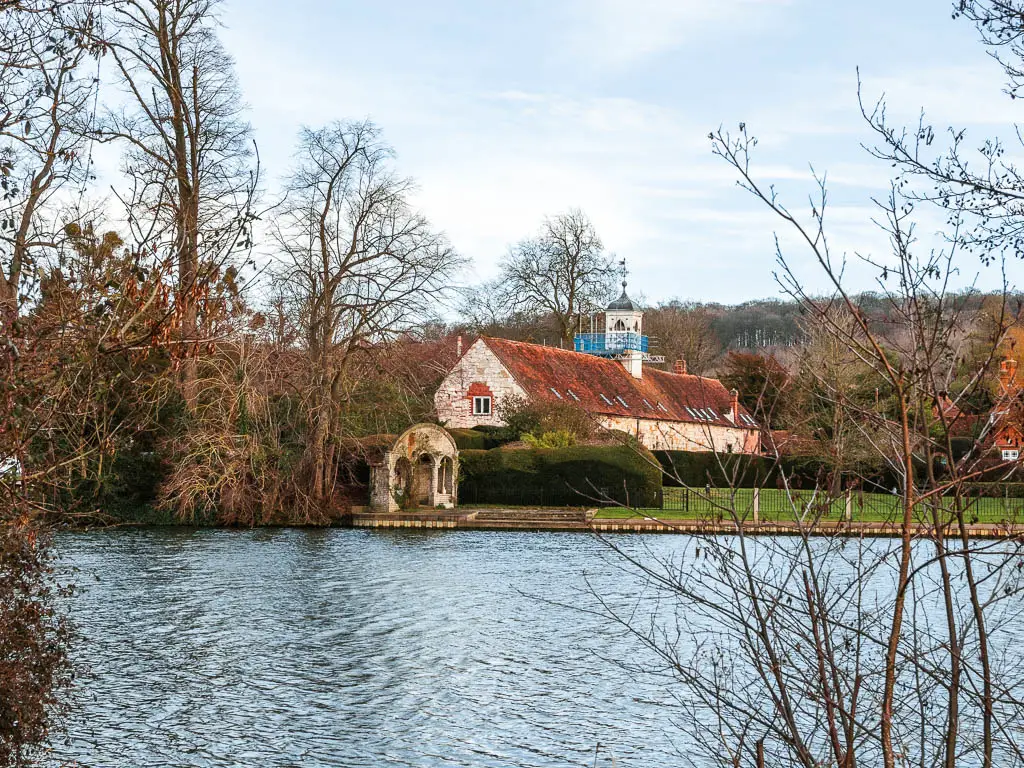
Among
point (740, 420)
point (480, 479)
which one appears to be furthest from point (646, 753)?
point (740, 420)

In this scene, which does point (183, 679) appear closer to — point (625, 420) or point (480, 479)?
point (480, 479)

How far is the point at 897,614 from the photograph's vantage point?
4070 mm

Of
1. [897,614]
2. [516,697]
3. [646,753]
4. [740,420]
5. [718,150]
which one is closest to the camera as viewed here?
[897,614]

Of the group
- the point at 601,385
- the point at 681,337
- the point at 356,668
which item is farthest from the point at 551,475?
the point at 681,337

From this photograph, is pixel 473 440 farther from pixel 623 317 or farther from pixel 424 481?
pixel 623 317

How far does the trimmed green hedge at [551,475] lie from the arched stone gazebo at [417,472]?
875 millimetres

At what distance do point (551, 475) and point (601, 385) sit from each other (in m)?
14.1

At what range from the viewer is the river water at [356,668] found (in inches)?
400

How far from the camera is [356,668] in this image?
13.4m

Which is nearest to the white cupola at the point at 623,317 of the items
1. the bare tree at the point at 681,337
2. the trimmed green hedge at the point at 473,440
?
the bare tree at the point at 681,337

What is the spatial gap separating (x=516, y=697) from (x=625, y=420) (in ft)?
117

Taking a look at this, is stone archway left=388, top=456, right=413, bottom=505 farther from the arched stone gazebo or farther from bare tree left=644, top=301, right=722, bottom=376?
bare tree left=644, top=301, right=722, bottom=376

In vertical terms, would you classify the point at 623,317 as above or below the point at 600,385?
above

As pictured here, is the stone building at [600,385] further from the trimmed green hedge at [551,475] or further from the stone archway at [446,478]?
the stone archway at [446,478]
